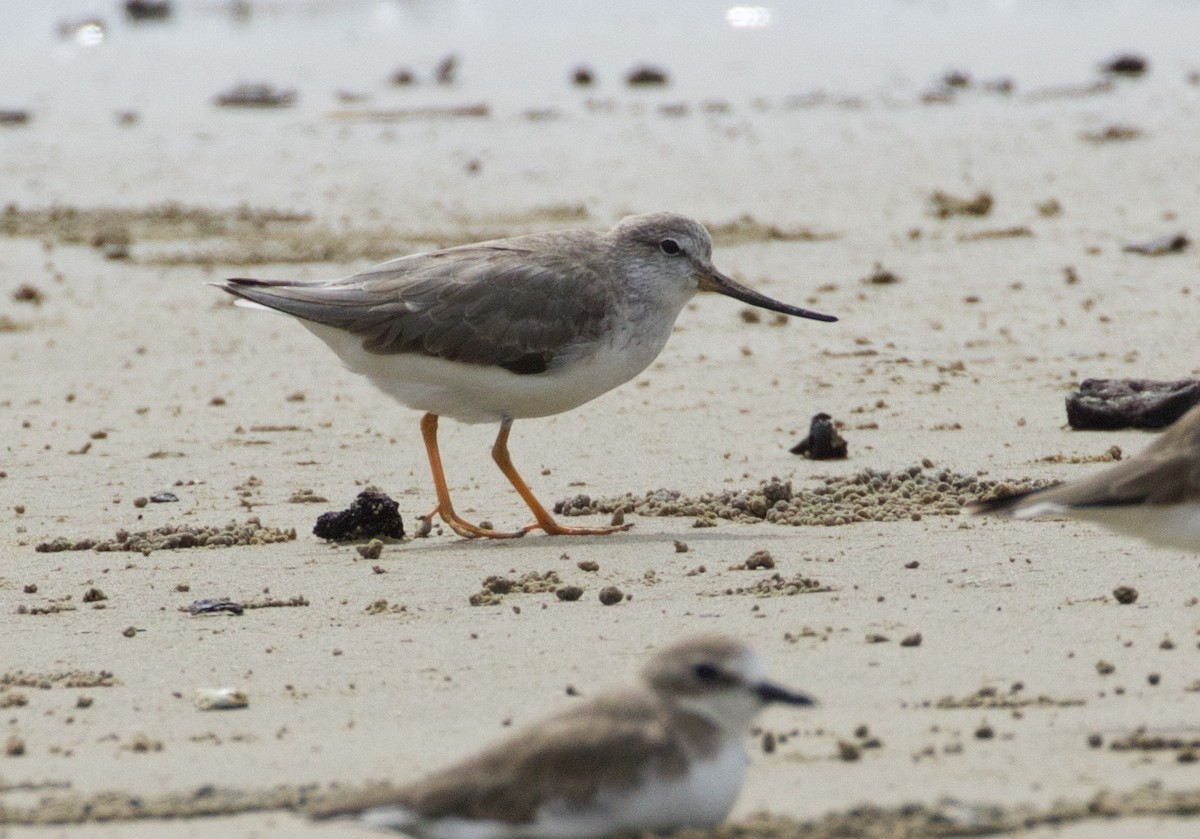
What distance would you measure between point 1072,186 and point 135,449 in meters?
8.46

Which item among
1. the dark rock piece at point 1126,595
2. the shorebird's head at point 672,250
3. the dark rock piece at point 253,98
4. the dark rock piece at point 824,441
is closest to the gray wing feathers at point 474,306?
the shorebird's head at point 672,250

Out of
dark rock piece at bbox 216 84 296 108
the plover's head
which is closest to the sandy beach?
the plover's head

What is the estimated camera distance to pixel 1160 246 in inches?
472

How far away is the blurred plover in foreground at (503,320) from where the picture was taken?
25.9ft

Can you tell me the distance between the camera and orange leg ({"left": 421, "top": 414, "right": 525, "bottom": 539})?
7430 mm

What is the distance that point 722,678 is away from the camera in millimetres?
4000

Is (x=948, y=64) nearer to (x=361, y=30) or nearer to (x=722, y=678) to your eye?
(x=361, y=30)

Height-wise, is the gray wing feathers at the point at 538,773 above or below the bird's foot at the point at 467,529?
above

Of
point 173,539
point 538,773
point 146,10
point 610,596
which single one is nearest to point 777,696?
point 538,773

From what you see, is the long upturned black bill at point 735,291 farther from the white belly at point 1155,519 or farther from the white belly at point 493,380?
the white belly at point 1155,519

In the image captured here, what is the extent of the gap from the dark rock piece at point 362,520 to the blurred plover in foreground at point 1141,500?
283cm

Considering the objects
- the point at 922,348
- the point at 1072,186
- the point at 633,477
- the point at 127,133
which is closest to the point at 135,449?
the point at 633,477

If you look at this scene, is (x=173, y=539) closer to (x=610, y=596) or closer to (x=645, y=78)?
(x=610, y=596)

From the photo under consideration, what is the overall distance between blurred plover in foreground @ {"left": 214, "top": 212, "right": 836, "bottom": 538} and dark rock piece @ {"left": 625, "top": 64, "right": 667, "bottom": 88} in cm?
1403
